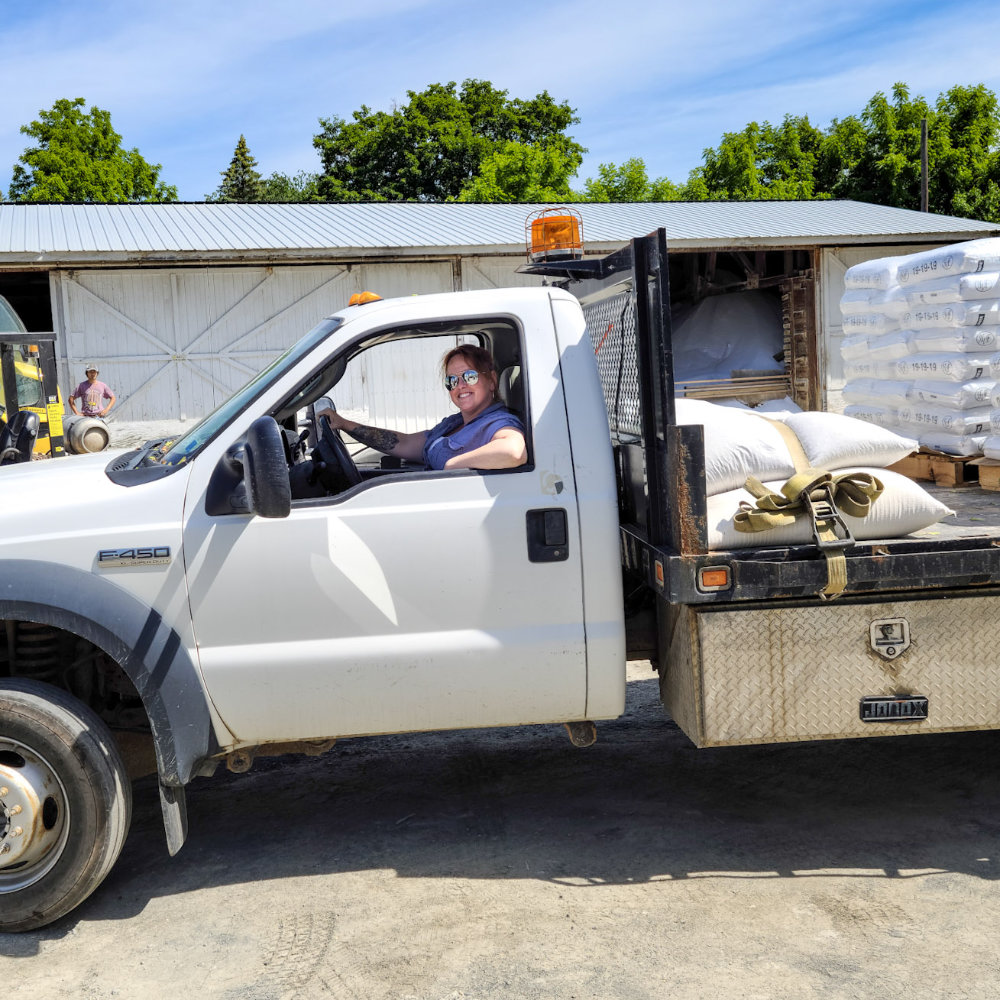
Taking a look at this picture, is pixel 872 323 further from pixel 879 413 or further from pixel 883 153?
pixel 883 153

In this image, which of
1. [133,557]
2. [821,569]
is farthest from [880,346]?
[133,557]

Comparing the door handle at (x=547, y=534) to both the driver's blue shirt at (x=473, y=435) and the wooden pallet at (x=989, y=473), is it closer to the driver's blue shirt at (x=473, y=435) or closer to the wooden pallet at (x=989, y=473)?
the driver's blue shirt at (x=473, y=435)

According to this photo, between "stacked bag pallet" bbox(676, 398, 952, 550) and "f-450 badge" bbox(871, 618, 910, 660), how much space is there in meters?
0.31

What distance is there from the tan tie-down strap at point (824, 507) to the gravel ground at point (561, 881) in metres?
1.07

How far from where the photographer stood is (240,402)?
3.73 meters

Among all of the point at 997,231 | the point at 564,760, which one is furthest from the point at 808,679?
the point at 997,231

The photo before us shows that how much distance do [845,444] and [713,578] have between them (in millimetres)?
803

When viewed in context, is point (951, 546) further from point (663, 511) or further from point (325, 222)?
point (325, 222)

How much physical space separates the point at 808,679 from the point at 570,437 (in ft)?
3.73

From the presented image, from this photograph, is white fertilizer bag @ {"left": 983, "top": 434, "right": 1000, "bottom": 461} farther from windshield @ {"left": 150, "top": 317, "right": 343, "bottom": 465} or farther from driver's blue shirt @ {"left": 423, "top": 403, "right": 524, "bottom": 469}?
windshield @ {"left": 150, "top": 317, "right": 343, "bottom": 465}

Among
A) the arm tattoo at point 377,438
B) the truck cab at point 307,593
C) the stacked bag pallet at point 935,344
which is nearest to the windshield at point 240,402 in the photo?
the truck cab at point 307,593

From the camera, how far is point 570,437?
371 centimetres

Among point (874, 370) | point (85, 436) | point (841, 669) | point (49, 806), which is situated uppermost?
point (874, 370)

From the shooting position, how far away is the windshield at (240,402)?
3.70 metres
